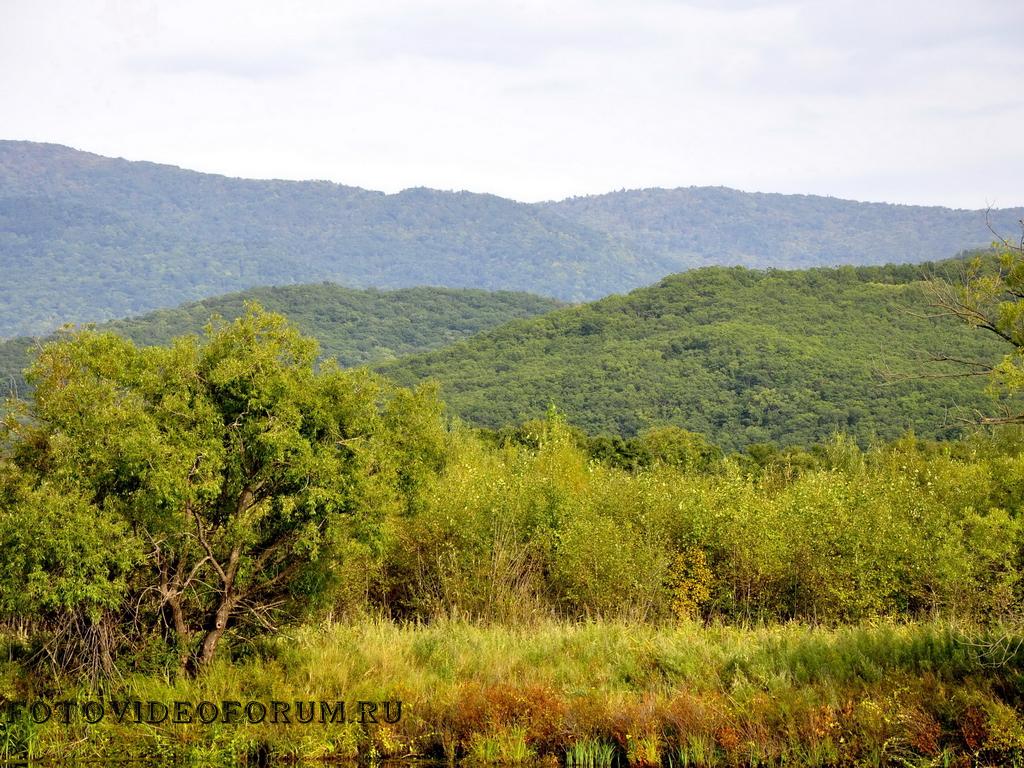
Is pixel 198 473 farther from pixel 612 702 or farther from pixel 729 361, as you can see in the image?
pixel 729 361

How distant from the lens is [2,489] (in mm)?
13812

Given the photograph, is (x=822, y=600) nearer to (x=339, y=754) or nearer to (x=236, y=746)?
(x=339, y=754)

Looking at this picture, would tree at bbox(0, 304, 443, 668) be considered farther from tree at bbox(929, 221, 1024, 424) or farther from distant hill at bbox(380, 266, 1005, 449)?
distant hill at bbox(380, 266, 1005, 449)

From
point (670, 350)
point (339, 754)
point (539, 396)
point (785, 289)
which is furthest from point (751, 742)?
point (785, 289)

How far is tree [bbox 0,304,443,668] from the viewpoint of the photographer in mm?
13359

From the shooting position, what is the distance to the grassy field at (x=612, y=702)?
13969 mm

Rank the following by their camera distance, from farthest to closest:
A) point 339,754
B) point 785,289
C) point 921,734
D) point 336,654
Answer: point 785,289, point 336,654, point 339,754, point 921,734

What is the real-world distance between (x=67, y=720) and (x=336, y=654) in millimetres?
4004

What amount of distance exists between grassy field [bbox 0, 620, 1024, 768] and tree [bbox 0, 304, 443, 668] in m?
1.13

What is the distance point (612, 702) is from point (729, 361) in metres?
109

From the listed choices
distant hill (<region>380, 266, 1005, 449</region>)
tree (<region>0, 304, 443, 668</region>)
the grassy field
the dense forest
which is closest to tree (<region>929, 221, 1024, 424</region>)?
the dense forest

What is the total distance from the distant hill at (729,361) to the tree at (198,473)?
67.4 m

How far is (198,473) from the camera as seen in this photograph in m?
14.1

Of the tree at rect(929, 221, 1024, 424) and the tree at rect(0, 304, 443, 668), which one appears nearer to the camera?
the tree at rect(929, 221, 1024, 424)
